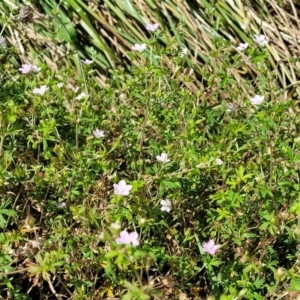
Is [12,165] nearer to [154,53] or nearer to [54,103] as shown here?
[54,103]

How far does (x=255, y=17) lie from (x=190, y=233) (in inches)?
54.5

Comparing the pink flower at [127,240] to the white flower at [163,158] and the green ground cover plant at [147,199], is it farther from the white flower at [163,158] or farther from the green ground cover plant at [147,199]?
the white flower at [163,158]

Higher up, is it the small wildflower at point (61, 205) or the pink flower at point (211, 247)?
the small wildflower at point (61, 205)

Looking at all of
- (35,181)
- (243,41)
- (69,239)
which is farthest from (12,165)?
(243,41)

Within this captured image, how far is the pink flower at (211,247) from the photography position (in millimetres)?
1524

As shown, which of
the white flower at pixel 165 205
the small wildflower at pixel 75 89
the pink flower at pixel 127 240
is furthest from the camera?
the small wildflower at pixel 75 89

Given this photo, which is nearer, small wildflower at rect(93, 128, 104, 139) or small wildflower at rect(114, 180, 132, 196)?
small wildflower at rect(114, 180, 132, 196)

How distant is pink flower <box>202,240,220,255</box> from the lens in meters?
1.52

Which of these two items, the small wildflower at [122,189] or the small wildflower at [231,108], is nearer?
the small wildflower at [122,189]

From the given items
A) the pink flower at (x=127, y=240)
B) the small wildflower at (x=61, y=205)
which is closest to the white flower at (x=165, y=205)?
the small wildflower at (x=61, y=205)

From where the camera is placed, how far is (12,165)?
1.74 m

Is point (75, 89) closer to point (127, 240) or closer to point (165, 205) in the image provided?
point (165, 205)

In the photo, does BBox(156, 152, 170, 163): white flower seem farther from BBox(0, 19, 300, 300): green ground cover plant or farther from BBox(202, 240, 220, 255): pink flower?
BBox(202, 240, 220, 255): pink flower

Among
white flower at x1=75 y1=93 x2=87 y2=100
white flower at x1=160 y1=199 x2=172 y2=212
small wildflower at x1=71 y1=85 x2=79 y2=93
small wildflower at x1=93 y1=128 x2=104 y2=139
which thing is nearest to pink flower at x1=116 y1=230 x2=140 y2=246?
white flower at x1=160 y1=199 x2=172 y2=212
